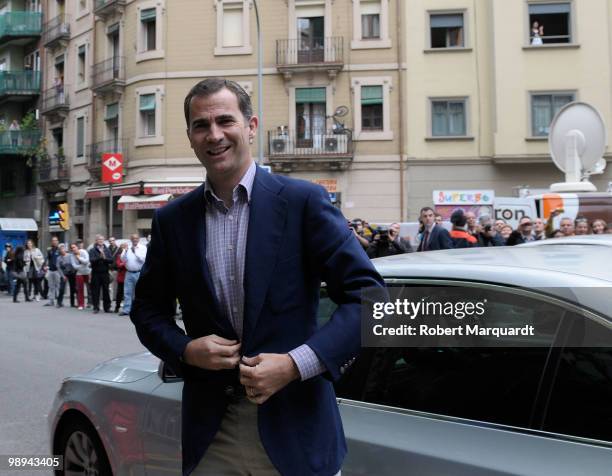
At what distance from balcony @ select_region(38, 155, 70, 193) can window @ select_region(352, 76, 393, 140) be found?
1447 centimetres

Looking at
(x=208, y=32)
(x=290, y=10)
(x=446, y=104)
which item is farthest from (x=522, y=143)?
(x=208, y=32)

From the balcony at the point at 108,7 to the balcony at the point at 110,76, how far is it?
2.03 meters

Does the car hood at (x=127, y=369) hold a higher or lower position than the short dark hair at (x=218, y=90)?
lower

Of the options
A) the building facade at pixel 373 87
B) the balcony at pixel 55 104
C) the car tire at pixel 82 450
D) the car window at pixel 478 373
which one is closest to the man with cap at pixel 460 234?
the car tire at pixel 82 450

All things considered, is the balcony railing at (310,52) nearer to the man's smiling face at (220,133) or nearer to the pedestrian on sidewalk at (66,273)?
the pedestrian on sidewalk at (66,273)

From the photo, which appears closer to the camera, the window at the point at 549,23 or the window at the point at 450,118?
the window at the point at 549,23

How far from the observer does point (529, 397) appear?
2.04 m

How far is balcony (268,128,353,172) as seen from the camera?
78.5ft

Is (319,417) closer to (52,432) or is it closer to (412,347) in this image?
(412,347)

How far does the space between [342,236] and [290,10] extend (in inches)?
969

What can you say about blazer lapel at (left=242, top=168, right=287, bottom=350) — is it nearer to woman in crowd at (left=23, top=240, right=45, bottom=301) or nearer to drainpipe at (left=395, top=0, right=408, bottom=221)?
woman in crowd at (left=23, top=240, right=45, bottom=301)

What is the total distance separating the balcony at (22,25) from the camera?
33.6m

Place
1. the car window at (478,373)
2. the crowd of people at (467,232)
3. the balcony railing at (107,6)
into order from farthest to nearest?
the balcony railing at (107,6) < the crowd of people at (467,232) < the car window at (478,373)

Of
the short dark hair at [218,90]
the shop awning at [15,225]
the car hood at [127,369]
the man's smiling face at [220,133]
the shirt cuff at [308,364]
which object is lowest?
the car hood at [127,369]
